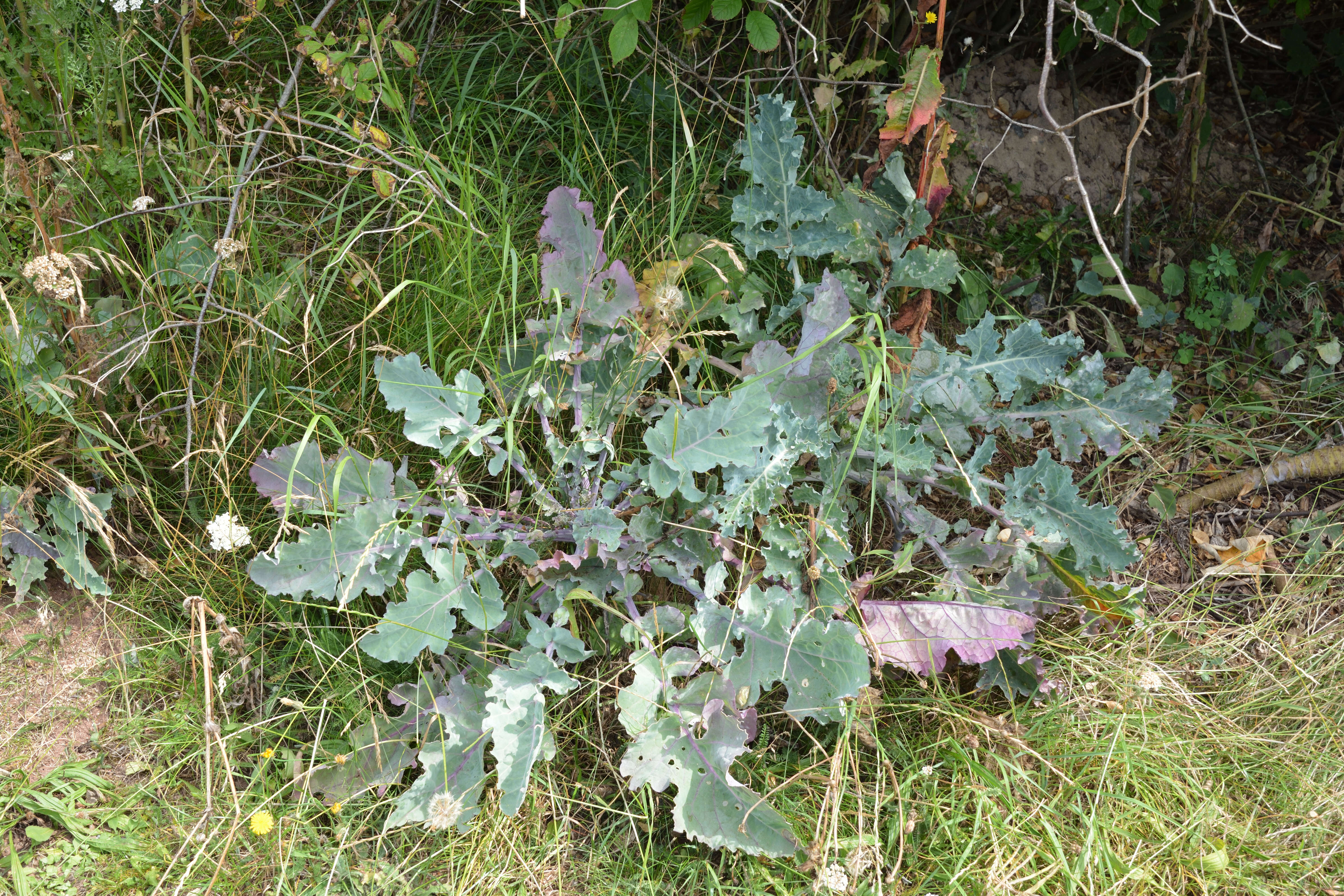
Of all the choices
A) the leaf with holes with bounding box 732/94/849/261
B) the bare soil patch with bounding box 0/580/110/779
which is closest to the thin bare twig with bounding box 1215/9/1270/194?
the leaf with holes with bounding box 732/94/849/261

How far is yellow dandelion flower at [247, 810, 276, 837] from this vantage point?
5.71 feet

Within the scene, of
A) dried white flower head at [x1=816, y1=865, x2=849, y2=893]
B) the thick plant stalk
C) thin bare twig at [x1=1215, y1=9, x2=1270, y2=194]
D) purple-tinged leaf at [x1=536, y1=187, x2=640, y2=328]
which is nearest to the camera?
dried white flower head at [x1=816, y1=865, x2=849, y2=893]

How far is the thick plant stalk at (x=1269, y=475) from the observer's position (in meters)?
2.46

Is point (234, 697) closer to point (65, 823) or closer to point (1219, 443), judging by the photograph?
point (65, 823)

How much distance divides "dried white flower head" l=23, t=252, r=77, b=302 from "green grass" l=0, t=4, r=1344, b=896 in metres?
0.20

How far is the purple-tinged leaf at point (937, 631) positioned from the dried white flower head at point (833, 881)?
413 millimetres

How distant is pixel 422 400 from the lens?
1.93m

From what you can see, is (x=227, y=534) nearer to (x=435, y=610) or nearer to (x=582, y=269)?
(x=435, y=610)

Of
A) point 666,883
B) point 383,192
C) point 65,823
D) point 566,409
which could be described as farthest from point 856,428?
point 65,823

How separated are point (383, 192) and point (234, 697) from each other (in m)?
1.16

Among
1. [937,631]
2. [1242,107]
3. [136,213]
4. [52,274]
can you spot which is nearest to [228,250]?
[136,213]

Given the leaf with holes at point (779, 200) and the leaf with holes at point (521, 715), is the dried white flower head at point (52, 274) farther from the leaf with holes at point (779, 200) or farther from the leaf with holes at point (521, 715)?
the leaf with holes at point (779, 200)

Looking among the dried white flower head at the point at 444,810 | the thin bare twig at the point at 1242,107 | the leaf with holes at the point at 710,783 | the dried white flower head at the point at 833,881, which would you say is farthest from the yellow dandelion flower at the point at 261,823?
the thin bare twig at the point at 1242,107

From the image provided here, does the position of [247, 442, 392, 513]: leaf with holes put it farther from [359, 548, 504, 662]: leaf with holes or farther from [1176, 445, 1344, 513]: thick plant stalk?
[1176, 445, 1344, 513]: thick plant stalk
